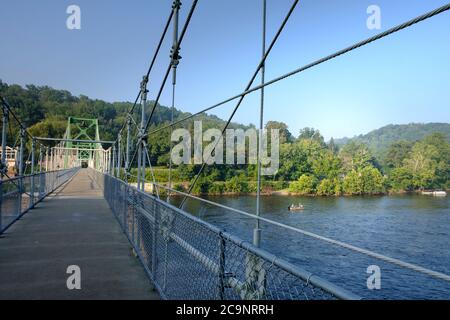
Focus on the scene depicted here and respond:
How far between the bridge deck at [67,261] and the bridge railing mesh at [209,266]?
28 cm

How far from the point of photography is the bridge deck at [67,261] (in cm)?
349

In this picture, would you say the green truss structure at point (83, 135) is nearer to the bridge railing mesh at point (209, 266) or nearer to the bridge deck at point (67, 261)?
the bridge deck at point (67, 261)

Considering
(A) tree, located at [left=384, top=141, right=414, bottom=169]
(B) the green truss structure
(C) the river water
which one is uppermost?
(B) the green truss structure

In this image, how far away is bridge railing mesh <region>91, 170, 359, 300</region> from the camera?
1.63 m

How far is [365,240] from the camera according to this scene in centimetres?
2673

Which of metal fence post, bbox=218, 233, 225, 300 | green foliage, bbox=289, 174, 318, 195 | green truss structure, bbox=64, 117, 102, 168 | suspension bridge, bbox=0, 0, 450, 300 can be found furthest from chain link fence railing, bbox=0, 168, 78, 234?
green foliage, bbox=289, 174, 318, 195

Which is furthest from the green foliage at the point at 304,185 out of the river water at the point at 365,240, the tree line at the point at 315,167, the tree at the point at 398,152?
the river water at the point at 365,240

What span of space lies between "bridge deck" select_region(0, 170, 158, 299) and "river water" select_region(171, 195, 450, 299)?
3.91m

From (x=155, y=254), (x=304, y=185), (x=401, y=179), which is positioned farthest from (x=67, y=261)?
(x=401, y=179)

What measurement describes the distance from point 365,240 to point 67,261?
992 inches

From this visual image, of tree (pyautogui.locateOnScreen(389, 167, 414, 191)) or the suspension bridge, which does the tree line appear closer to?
tree (pyautogui.locateOnScreen(389, 167, 414, 191))
